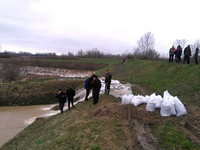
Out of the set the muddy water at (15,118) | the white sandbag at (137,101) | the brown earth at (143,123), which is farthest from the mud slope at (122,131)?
the muddy water at (15,118)

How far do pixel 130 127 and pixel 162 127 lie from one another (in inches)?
45.4

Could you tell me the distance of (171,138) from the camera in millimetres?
5016

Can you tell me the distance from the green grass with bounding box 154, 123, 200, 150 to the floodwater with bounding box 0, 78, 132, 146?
7.09 m

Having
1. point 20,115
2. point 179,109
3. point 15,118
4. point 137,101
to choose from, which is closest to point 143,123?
point 179,109

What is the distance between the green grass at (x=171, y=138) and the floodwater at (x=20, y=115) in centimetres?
709

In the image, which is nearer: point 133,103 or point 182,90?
point 133,103

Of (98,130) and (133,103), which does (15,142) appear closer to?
(98,130)

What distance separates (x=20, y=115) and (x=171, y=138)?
13.8 meters

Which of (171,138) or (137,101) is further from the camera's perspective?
(137,101)

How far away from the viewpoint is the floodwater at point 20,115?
11.3 metres

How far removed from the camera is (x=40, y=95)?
63.6ft

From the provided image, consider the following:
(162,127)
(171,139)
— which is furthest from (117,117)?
(171,139)

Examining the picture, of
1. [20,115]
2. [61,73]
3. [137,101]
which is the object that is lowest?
[20,115]

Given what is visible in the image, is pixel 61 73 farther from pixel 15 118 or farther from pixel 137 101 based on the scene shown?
pixel 137 101
